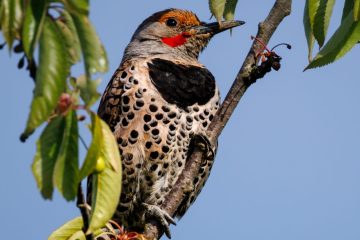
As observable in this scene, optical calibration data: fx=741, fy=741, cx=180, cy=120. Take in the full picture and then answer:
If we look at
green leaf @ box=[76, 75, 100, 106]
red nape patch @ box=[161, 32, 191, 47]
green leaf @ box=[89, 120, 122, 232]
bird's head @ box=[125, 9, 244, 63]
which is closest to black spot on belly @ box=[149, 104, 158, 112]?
bird's head @ box=[125, 9, 244, 63]

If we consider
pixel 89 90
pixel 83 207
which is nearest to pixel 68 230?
pixel 83 207

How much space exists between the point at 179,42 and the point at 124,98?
1.22 meters

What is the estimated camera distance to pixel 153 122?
571cm

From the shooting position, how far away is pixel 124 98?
19.1 ft

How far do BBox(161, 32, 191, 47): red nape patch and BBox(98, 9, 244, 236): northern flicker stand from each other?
0.54 m

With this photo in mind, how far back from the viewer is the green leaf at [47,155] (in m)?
2.31

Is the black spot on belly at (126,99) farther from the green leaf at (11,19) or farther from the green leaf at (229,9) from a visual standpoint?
the green leaf at (11,19)

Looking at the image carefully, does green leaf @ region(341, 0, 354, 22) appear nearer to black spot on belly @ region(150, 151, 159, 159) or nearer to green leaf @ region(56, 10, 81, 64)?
green leaf @ region(56, 10, 81, 64)

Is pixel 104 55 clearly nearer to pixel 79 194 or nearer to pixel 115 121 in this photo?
pixel 79 194

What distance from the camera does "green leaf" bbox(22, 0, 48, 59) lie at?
2.21m

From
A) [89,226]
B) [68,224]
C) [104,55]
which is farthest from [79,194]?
[68,224]

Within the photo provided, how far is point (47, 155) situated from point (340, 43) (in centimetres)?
139

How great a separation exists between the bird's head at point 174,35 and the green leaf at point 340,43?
138 inches

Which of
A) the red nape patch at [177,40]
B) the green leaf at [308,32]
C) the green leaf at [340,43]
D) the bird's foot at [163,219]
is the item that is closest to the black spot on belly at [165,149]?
the bird's foot at [163,219]
